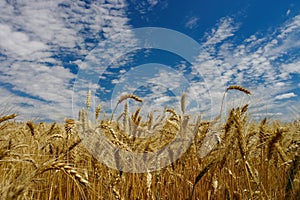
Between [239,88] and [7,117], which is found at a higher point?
[239,88]

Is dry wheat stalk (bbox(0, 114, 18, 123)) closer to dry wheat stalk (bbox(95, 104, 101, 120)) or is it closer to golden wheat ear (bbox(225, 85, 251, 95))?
dry wheat stalk (bbox(95, 104, 101, 120))

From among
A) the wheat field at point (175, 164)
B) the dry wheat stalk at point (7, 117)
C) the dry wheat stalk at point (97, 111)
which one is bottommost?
the wheat field at point (175, 164)

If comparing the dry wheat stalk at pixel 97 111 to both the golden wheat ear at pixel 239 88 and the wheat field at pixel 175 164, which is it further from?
the golden wheat ear at pixel 239 88

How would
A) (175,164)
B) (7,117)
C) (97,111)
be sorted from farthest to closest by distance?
(97,111)
(175,164)
(7,117)

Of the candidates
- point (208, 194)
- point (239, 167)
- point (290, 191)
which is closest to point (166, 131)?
point (239, 167)

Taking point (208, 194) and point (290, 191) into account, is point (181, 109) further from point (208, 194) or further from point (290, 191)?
point (290, 191)

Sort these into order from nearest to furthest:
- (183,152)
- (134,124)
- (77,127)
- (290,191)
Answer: (290,191)
(183,152)
(77,127)
(134,124)

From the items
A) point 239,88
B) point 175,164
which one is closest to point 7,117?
point 175,164

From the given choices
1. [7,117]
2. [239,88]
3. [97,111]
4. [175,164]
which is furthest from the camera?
[97,111]

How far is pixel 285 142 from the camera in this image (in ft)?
11.2

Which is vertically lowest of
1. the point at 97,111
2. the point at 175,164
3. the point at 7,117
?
the point at 175,164

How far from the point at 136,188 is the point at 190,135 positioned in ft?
2.74

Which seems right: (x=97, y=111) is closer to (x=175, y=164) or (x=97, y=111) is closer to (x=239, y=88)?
(x=175, y=164)

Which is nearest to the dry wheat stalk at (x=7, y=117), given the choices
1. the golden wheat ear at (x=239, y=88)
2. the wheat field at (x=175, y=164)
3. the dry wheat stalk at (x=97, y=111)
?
the wheat field at (x=175, y=164)
